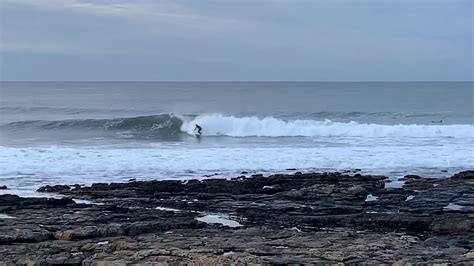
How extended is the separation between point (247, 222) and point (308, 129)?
2908 centimetres

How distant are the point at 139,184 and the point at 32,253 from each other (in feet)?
25.2

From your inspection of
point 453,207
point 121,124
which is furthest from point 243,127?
point 453,207

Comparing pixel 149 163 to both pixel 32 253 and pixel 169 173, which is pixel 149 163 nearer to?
pixel 169 173

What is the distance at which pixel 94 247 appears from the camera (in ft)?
34.0

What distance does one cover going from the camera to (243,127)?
4253 cm

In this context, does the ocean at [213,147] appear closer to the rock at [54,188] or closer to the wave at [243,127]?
the wave at [243,127]

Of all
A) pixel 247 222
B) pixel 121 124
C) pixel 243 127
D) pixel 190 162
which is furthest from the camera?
pixel 121 124

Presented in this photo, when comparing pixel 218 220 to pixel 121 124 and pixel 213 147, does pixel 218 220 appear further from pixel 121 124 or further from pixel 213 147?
pixel 121 124

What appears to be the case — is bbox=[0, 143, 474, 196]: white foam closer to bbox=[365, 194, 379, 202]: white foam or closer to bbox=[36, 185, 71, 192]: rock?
bbox=[36, 185, 71, 192]: rock

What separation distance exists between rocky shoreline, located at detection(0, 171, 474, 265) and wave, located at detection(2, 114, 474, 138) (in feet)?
67.1

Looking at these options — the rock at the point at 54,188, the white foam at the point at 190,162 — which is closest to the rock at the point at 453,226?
the white foam at the point at 190,162

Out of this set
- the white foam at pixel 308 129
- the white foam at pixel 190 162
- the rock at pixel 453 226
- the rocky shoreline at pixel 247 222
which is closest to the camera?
the rocky shoreline at pixel 247 222

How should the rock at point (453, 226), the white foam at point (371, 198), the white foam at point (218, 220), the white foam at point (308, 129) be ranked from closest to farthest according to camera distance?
the rock at point (453, 226), the white foam at point (218, 220), the white foam at point (371, 198), the white foam at point (308, 129)

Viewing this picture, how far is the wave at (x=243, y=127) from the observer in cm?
3869
